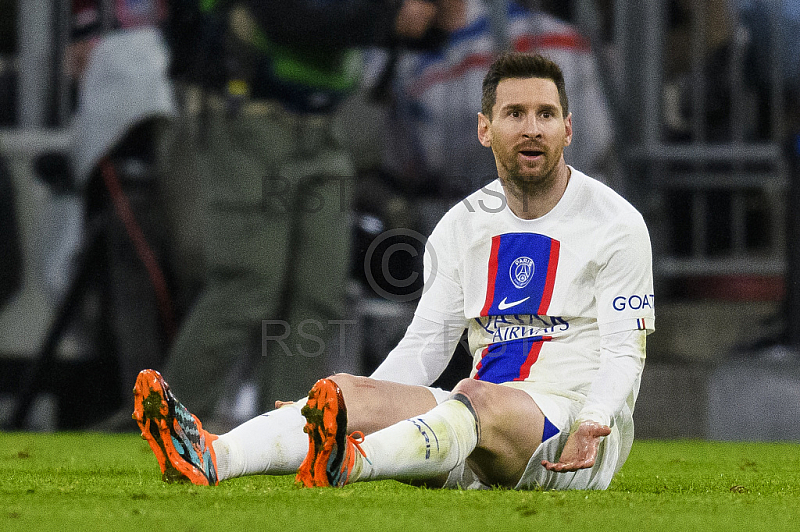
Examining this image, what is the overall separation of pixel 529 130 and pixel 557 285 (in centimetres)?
37

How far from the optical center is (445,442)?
9.16 feet

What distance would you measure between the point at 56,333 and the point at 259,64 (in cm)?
157

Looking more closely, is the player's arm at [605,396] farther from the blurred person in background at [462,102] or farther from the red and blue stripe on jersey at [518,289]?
the blurred person in background at [462,102]

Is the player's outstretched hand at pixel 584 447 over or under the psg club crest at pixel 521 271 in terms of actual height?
under

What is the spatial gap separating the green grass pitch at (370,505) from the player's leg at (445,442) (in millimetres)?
58

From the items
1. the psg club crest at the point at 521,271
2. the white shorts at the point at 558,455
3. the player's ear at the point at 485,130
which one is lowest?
the white shorts at the point at 558,455

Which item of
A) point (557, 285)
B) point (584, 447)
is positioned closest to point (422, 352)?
point (557, 285)

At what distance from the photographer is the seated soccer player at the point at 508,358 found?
279cm

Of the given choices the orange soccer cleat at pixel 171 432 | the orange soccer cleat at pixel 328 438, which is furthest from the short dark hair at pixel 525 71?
the orange soccer cleat at pixel 171 432

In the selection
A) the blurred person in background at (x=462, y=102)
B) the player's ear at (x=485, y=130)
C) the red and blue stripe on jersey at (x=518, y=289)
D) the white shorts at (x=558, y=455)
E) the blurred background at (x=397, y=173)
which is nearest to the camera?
the white shorts at (x=558, y=455)

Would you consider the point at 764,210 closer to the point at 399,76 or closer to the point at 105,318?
the point at 399,76

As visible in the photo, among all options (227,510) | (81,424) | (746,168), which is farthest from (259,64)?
(227,510)

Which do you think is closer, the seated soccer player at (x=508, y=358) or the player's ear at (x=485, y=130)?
the seated soccer player at (x=508, y=358)

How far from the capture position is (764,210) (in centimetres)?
634
